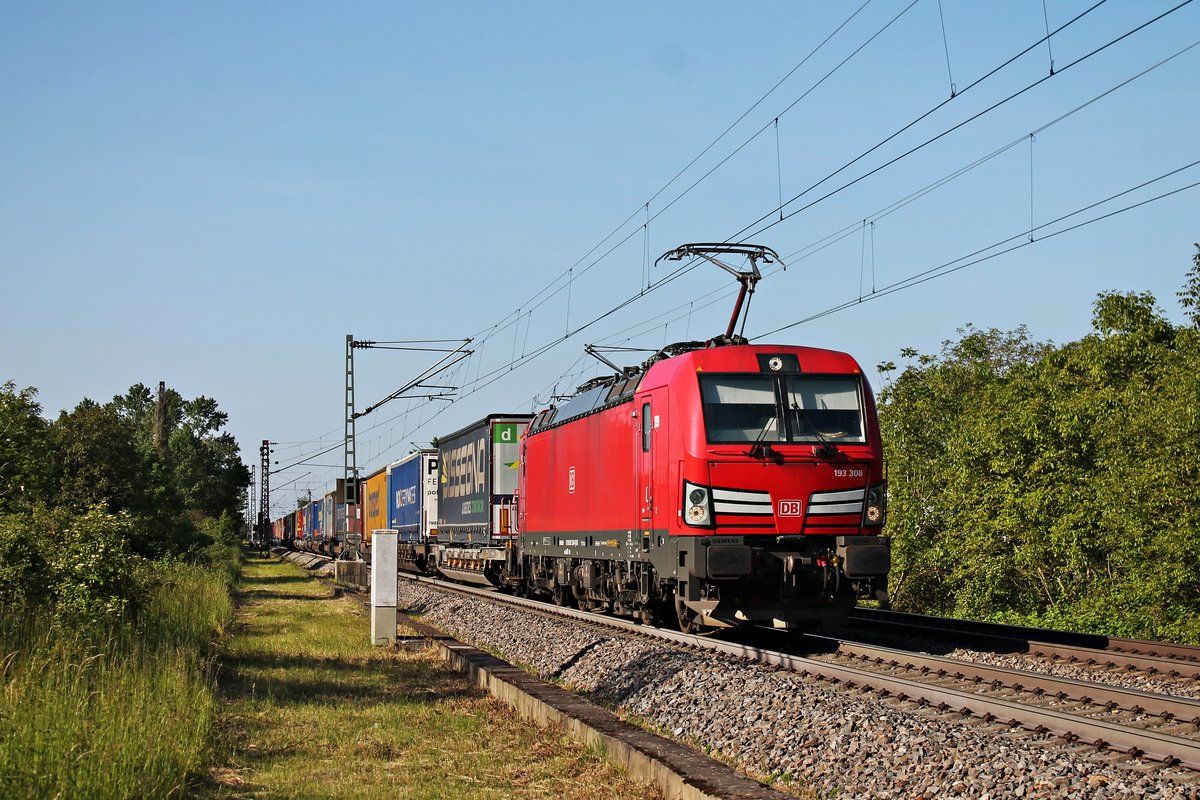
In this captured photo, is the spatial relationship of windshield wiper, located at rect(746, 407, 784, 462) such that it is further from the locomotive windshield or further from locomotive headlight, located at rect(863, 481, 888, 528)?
locomotive headlight, located at rect(863, 481, 888, 528)

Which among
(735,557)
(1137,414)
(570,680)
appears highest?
(1137,414)

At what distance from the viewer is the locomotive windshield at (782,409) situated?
14266mm

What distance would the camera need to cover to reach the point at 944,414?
3281cm

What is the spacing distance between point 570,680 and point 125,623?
16.5 ft

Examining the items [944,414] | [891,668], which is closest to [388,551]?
[891,668]

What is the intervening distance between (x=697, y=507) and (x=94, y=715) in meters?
7.59

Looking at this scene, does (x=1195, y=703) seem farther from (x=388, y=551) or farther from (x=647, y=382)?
(x=388, y=551)

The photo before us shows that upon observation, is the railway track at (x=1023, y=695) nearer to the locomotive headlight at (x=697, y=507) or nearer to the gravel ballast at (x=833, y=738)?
the gravel ballast at (x=833, y=738)

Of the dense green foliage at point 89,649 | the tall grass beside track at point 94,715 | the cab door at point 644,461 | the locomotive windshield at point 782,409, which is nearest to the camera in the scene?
the tall grass beside track at point 94,715

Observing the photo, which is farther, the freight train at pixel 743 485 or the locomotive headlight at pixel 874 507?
the locomotive headlight at pixel 874 507

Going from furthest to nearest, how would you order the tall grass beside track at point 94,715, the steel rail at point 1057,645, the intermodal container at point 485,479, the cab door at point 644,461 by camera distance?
the intermodal container at point 485,479 → the cab door at point 644,461 → the steel rail at point 1057,645 → the tall grass beside track at point 94,715

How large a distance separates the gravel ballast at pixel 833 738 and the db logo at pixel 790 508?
1.98m

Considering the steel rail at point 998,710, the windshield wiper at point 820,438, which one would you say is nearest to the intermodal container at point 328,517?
the windshield wiper at point 820,438

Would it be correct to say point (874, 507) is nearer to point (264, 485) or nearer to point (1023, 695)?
point (1023, 695)
